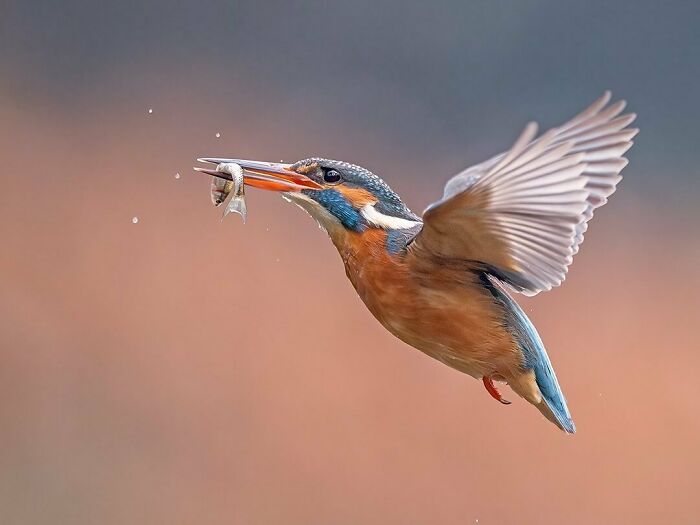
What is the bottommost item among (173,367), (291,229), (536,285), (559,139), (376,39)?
(536,285)

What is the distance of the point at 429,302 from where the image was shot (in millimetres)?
1109

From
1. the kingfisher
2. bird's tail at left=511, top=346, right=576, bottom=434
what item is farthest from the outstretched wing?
bird's tail at left=511, top=346, right=576, bottom=434

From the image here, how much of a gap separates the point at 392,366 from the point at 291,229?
0.45 m

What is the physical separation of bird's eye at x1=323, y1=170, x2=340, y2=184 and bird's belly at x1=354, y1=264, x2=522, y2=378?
11 centimetres

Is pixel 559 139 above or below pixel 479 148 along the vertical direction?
below

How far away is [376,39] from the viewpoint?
282cm

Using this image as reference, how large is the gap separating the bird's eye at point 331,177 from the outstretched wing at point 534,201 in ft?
0.40

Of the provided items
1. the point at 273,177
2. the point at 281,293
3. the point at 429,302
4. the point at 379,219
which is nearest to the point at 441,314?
the point at 429,302

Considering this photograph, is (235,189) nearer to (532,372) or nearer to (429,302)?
(429,302)

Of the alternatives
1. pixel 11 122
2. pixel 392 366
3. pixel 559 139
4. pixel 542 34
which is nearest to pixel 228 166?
pixel 559 139

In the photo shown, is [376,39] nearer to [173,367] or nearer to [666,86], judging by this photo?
[666,86]

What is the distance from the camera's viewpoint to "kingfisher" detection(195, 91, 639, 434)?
38.3 inches

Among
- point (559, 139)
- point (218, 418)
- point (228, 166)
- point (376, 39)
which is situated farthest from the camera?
point (376, 39)

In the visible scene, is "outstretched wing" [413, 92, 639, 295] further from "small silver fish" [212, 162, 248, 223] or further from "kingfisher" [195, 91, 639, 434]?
"small silver fish" [212, 162, 248, 223]
